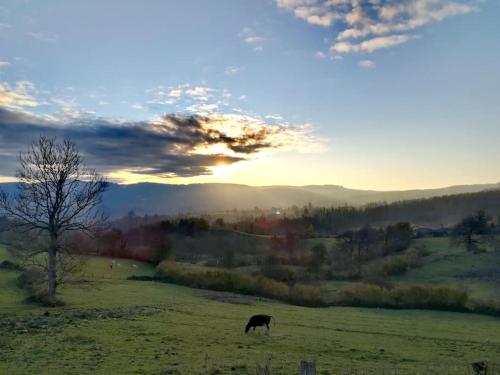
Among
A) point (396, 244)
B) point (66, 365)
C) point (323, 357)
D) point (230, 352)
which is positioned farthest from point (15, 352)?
point (396, 244)

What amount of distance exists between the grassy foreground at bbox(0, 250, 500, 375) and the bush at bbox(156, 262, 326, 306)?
16046 mm

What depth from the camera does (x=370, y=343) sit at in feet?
102

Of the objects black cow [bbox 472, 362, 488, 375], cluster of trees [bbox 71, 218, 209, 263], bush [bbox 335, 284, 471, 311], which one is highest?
black cow [bbox 472, 362, 488, 375]

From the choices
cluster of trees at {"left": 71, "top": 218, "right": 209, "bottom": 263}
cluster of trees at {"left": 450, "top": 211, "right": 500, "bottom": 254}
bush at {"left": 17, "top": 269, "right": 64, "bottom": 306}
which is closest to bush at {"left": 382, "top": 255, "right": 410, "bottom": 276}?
cluster of trees at {"left": 450, "top": 211, "right": 500, "bottom": 254}

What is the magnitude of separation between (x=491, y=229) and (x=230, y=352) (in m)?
112

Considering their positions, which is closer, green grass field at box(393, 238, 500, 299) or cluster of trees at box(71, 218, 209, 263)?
green grass field at box(393, 238, 500, 299)

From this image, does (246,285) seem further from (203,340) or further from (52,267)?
(203,340)

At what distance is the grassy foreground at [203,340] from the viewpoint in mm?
20453

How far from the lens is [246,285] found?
69.7m

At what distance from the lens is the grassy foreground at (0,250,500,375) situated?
67.1 ft

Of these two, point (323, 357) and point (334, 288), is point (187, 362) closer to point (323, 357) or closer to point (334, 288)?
point (323, 357)

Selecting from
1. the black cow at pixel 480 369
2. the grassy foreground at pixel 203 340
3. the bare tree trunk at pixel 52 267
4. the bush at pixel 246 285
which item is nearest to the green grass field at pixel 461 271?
the grassy foreground at pixel 203 340

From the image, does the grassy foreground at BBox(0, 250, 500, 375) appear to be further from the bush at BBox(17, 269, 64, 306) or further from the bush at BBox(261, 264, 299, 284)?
the bush at BBox(261, 264, 299, 284)

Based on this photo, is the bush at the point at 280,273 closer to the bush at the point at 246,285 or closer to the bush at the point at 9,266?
the bush at the point at 246,285
